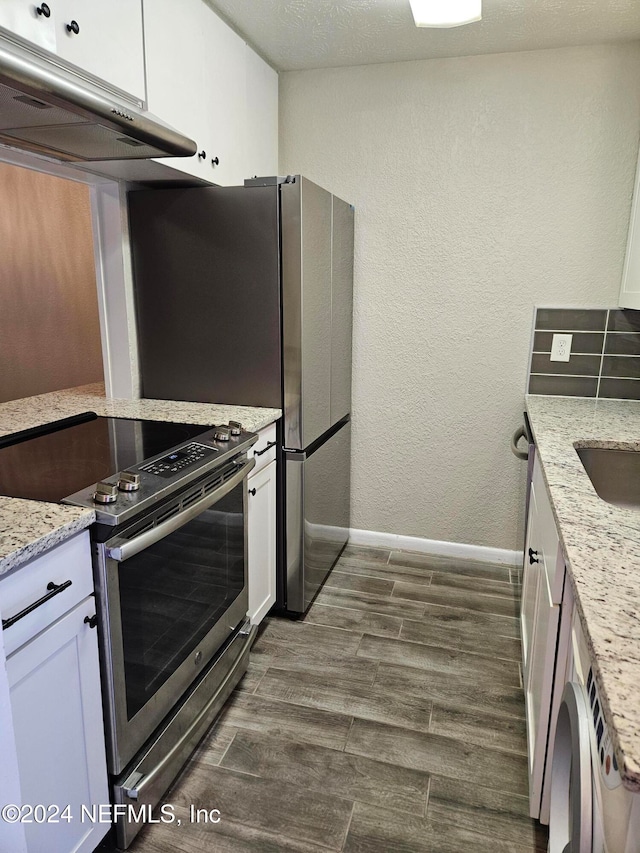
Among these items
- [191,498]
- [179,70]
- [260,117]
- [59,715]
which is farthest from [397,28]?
[59,715]

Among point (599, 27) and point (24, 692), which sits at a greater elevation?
point (599, 27)

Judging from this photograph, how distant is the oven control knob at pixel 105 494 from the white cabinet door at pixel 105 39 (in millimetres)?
1031

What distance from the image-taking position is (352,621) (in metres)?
2.44

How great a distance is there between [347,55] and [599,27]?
100 cm

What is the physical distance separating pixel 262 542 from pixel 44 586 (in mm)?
1165

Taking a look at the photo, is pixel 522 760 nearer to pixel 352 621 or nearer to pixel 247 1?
pixel 352 621

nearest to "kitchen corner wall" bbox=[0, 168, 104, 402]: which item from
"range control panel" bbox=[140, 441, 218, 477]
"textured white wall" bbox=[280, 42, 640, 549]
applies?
"textured white wall" bbox=[280, 42, 640, 549]

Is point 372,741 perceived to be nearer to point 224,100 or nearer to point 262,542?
point 262,542

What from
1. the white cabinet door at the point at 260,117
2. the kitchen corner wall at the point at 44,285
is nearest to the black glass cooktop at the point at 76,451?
the white cabinet door at the point at 260,117

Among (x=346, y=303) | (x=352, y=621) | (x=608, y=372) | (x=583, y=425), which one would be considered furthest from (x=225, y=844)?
(x=608, y=372)

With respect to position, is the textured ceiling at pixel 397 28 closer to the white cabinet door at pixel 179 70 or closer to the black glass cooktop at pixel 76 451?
the white cabinet door at pixel 179 70

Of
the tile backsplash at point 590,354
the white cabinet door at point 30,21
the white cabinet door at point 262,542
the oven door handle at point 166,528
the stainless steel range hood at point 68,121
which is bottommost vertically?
the white cabinet door at point 262,542

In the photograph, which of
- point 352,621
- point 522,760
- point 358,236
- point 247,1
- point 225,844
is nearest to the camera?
point 225,844

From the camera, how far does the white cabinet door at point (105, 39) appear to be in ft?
4.62
